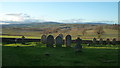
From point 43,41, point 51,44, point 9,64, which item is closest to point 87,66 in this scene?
point 9,64

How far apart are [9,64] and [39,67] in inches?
117

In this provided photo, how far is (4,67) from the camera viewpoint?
15680 millimetres

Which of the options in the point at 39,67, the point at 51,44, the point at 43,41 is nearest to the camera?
the point at 39,67

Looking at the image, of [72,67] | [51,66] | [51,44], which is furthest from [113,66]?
[51,44]

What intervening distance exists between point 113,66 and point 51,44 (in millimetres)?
17823

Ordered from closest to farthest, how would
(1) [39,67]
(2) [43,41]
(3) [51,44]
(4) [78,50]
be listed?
(1) [39,67] → (4) [78,50] → (3) [51,44] → (2) [43,41]

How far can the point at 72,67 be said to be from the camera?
15.9 m

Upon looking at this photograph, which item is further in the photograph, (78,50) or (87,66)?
(78,50)

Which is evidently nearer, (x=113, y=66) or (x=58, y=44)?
(x=113, y=66)

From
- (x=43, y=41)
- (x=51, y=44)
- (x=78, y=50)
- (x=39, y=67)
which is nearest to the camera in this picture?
(x=39, y=67)

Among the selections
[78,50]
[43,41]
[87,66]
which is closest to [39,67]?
[87,66]

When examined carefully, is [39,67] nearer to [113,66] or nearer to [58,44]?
[113,66]

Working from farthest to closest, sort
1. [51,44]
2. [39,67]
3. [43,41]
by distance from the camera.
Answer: [43,41] < [51,44] < [39,67]

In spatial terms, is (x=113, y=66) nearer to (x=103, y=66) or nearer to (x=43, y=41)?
(x=103, y=66)
